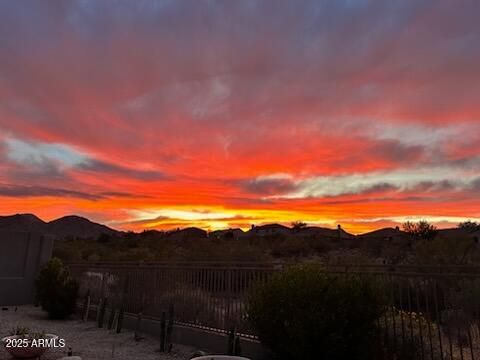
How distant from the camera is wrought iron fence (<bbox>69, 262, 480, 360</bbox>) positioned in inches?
297

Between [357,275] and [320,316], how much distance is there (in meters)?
1.35

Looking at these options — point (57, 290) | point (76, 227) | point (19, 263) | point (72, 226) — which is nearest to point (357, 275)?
point (57, 290)

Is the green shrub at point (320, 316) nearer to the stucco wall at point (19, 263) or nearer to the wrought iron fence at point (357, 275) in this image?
the wrought iron fence at point (357, 275)

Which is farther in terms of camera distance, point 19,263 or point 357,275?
point 19,263

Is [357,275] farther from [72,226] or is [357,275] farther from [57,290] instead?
[72,226]

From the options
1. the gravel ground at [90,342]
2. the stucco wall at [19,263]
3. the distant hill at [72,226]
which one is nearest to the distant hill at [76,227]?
the distant hill at [72,226]

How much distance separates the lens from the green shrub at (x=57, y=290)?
16984 millimetres

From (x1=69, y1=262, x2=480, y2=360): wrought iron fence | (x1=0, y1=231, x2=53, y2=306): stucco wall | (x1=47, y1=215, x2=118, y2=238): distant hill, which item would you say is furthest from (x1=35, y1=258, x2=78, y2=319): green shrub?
(x1=47, y1=215, x2=118, y2=238): distant hill

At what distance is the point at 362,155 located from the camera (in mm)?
17594

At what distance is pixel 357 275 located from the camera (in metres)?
Result: 8.79

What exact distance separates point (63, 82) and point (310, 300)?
37.3 ft

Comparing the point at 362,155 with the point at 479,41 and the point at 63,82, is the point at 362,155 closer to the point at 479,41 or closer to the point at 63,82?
the point at 479,41

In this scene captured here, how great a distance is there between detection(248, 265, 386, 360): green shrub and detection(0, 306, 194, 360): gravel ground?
3.18 m

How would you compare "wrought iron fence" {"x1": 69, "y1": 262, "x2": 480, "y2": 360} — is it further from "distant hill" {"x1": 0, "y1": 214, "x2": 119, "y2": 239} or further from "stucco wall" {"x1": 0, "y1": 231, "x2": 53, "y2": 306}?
"distant hill" {"x1": 0, "y1": 214, "x2": 119, "y2": 239}
